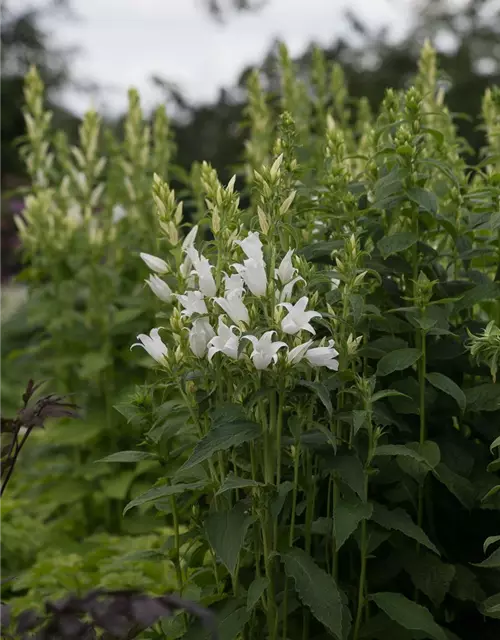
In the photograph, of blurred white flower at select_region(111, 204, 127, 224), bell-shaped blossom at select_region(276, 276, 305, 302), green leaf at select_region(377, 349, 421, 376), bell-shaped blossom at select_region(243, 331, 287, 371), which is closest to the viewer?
bell-shaped blossom at select_region(243, 331, 287, 371)

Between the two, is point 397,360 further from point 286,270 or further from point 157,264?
point 157,264

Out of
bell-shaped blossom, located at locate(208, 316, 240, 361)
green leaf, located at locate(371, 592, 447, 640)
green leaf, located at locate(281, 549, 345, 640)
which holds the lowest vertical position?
green leaf, located at locate(371, 592, 447, 640)

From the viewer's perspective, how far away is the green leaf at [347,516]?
2.08 meters

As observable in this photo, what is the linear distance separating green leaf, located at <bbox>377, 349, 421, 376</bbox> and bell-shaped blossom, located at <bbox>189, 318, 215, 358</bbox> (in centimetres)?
47

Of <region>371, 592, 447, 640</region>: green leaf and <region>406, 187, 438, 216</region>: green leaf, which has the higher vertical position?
<region>406, 187, 438, 216</region>: green leaf

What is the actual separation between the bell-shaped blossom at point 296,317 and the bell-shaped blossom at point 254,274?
2.7 inches

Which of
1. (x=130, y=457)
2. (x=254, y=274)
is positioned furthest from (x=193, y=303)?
(x=130, y=457)

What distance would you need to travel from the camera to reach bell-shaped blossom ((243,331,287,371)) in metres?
1.93

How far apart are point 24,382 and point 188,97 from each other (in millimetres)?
5630

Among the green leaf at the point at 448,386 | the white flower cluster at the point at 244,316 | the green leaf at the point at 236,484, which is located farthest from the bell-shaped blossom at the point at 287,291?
the green leaf at the point at 448,386

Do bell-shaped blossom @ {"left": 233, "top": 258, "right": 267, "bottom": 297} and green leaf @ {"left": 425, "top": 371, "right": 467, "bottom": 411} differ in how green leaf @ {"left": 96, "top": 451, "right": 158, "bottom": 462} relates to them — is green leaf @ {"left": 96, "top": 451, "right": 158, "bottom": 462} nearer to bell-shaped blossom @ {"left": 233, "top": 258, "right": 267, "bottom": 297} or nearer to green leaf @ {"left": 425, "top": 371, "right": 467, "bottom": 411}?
bell-shaped blossom @ {"left": 233, "top": 258, "right": 267, "bottom": 297}

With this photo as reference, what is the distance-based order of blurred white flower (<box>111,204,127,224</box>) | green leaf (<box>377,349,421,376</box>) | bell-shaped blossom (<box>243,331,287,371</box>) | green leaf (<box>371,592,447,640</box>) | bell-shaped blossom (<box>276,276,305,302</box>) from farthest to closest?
blurred white flower (<box>111,204,127,224</box>)
green leaf (<box>377,349,421,376</box>)
green leaf (<box>371,592,447,640</box>)
bell-shaped blossom (<box>276,276,305,302</box>)
bell-shaped blossom (<box>243,331,287,371</box>)

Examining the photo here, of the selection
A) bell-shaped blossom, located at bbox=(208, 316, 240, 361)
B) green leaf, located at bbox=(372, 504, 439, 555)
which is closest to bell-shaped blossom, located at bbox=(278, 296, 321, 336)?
bell-shaped blossom, located at bbox=(208, 316, 240, 361)

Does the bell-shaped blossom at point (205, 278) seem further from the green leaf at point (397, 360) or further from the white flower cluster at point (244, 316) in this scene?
the green leaf at point (397, 360)
